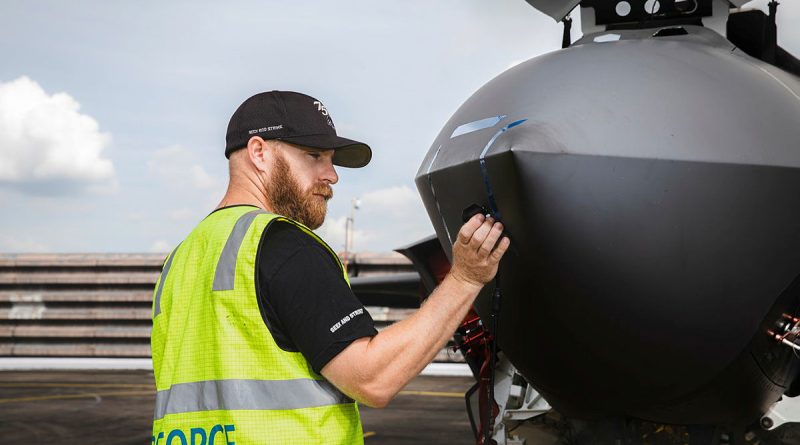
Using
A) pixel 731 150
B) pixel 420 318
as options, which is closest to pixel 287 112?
pixel 420 318

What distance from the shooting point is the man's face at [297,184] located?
7.63 ft

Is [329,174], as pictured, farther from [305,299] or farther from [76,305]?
[76,305]

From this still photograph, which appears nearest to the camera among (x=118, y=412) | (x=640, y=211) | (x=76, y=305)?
(x=640, y=211)

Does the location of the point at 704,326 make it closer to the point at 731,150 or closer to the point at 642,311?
the point at 642,311

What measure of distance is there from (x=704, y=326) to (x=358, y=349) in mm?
1069

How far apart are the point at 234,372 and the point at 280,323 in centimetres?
18

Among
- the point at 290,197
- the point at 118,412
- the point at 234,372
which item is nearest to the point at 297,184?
the point at 290,197

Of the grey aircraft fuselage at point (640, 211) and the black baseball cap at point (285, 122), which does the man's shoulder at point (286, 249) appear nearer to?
the black baseball cap at point (285, 122)

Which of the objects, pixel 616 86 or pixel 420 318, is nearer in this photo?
pixel 420 318

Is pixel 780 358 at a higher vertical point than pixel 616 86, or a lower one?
lower

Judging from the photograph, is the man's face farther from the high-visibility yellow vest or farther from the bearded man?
the high-visibility yellow vest

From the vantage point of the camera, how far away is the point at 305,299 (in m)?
1.99

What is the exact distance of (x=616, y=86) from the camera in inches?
92.4

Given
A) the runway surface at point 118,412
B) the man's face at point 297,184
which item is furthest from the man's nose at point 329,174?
the runway surface at point 118,412
